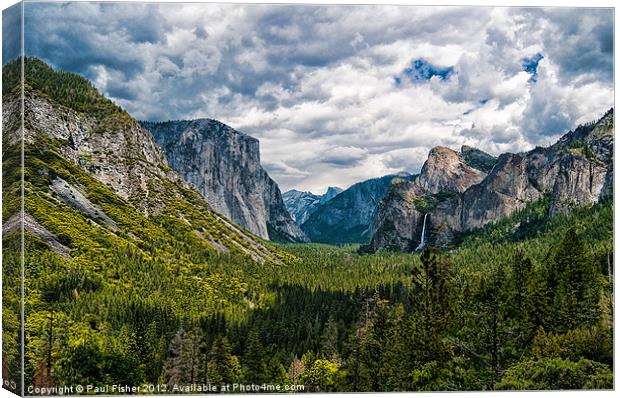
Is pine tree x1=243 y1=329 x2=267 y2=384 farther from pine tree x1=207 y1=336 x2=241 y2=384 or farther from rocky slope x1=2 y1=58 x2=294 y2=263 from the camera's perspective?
rocky slope x1=2 y1=58 x2=294 y2=263

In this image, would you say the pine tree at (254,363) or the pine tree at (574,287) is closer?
the pine tree at (574,287)

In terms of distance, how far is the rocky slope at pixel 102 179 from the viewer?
229 feet

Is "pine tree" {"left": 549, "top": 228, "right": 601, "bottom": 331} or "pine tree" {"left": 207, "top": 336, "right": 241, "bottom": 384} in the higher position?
"pine tree" {"left": 549, "top": 228, "right": 601, "bottom": 331}

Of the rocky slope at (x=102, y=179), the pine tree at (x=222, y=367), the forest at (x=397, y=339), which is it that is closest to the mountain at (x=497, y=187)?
the rocky slope at (x=102, y=179)

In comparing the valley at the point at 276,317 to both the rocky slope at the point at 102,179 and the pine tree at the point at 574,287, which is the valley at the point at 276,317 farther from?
the rocky slope at the point at 102,179

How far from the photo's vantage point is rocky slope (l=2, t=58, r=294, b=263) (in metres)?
69.8

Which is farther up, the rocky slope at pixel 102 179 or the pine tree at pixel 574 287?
the rocky slope at pixel 102 179

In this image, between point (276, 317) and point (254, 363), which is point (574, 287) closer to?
point (254, 363)

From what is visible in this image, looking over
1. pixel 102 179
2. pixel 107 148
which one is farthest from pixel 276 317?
pixel 107 148

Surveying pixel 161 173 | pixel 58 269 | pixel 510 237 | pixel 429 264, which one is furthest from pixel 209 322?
pixel 510 237

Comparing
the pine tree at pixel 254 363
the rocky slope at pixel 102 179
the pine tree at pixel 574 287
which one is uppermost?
the rocky slope at pixel 102 179

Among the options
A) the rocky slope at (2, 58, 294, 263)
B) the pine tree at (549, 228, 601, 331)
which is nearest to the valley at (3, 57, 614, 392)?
the pine tree at (549, 228, 601, 331)

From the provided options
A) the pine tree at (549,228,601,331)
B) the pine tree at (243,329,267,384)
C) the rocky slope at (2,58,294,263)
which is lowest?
the pine tree at (243,329,267,384)

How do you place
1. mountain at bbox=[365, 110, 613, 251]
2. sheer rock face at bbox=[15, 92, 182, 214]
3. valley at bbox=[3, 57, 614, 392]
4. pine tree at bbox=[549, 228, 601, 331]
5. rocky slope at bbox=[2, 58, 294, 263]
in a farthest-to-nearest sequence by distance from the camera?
mountain at bbox=[365, 110, 613, 251], sheer rock face at bbox=[15, 92, 182, 214], rocky slope at bbox=[2, 58, 294, 263], pine tree at bbox=[549, 228, 601, 331], valley at bbox=[3, 57, 614, 392]
